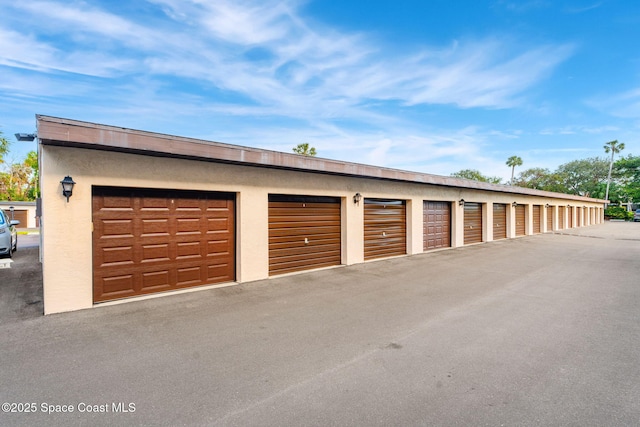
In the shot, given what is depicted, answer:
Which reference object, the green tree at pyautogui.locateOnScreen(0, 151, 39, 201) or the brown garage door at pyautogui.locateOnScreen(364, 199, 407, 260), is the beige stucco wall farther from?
the green tree at pyautogui.locateOnScreen(0, 151, 39, 201)

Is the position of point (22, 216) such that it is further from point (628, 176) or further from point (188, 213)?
point (628, 176)

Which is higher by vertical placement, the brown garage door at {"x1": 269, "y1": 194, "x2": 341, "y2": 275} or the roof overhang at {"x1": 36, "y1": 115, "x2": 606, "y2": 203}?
the roof overhang at {"x1": 36, "y1": 115, "x2": 606, "y2": 203}

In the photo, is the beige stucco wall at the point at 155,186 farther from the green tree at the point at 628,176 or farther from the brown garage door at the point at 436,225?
the green tree at the point at 628,176

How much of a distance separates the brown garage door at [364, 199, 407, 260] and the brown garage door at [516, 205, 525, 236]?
426 inches

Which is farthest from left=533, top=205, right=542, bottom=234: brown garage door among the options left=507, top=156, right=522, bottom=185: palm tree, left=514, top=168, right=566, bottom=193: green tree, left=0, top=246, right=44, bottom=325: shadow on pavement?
left=507, top=156, right=522, bottom=185: palm tree

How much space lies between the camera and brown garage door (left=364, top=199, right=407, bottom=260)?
9.34m

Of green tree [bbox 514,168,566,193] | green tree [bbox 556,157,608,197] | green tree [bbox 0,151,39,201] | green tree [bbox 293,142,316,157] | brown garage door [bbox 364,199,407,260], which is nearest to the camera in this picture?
brown garage door [bbox 364,199,407,260]

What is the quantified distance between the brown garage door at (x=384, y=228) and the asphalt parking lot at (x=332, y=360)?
3.56 metres

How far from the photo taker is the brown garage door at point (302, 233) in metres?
7.20

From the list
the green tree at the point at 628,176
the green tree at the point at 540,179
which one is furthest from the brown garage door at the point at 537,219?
the green tree at the point at 628,176

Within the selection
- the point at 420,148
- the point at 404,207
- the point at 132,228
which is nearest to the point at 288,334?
the point at 132,228

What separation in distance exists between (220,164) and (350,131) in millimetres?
12720

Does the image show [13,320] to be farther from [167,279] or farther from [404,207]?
[404,207]

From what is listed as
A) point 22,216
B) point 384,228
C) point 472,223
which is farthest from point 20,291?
point 22,216
